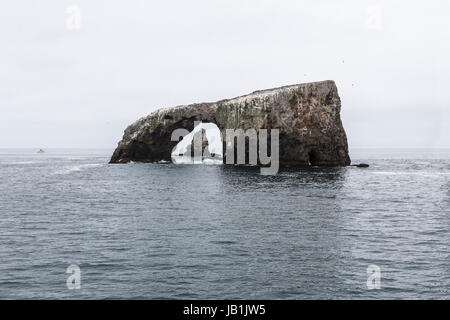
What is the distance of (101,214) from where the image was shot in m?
48.6

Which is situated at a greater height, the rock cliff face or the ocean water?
the rock cliff face

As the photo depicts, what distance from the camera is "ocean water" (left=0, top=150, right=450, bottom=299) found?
24156 millimetres

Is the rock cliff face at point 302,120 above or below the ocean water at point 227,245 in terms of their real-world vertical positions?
above

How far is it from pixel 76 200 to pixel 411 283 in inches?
1825

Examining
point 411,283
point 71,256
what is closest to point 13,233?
point 71,256

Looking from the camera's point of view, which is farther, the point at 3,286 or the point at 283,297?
the point at 3,286

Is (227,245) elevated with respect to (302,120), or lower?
lower

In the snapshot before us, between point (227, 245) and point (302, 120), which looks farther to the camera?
point (302, 120)

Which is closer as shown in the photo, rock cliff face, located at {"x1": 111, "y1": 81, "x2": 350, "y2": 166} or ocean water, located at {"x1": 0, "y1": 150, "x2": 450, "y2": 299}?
ocean water, located at {"x1": 0, "y1": 150, "x2": 450, "y2": 299}

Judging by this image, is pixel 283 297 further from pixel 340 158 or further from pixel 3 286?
pixel 340 158

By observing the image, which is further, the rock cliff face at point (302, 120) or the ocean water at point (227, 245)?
the rock cliff face at point (302, 120)

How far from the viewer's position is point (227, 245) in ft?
110

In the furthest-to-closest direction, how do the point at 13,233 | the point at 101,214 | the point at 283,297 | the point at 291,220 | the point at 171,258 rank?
the point at 101,214 → the point at 291,220 → the point at 13,233 → the point at 171,258 → the point at 283,297

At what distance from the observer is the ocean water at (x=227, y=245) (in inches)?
951
